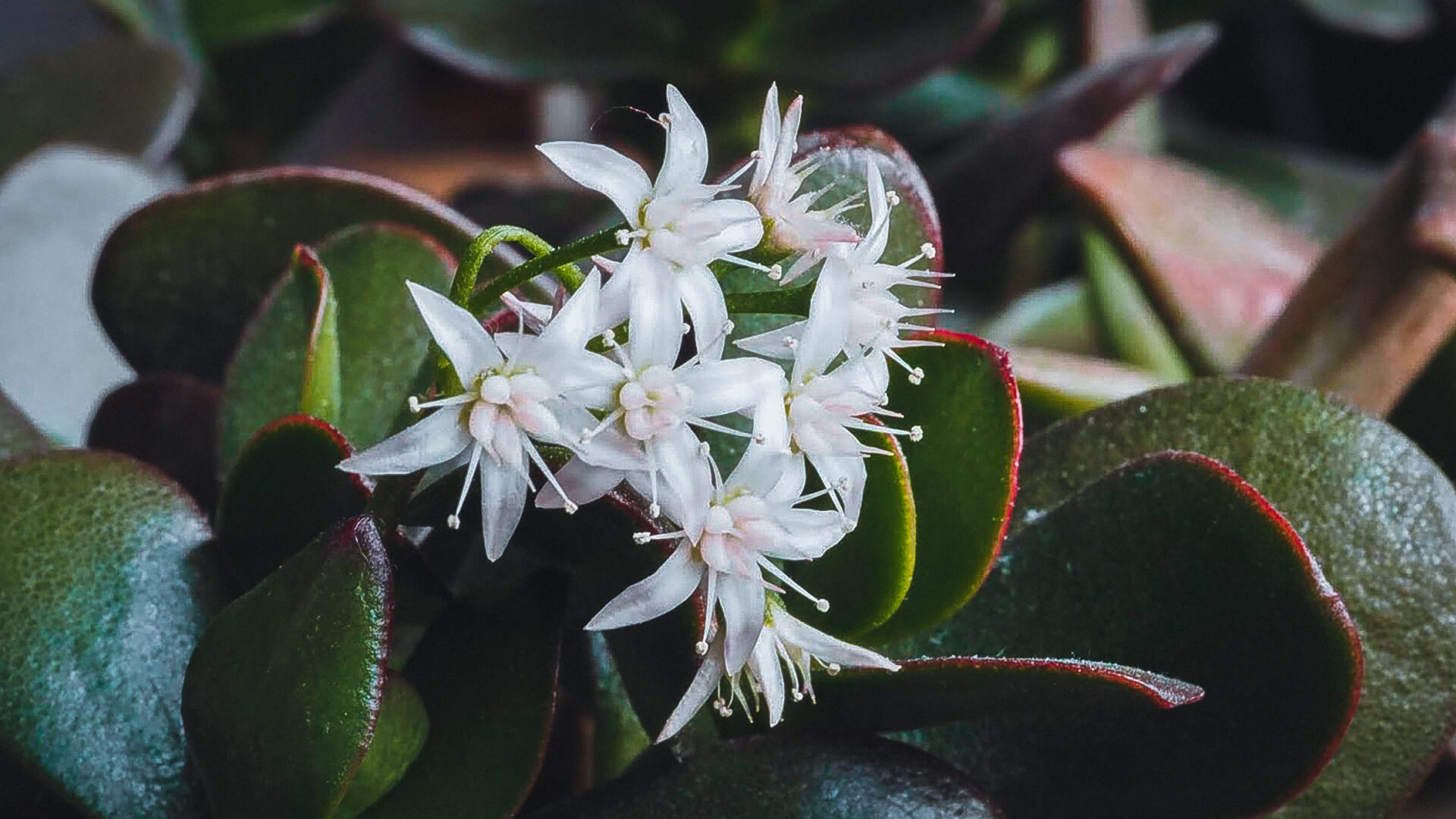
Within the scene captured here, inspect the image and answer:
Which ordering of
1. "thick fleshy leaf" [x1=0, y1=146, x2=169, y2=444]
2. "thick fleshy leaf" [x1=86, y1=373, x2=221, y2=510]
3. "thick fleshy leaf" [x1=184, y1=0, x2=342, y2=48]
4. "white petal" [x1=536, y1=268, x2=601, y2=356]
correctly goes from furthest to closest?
1. "thick fleshy leaf" [x1=184, y1=0, x2=342, y2=48]
2. "thick fleshy leaf" [x1=0, y1=146, x2=169, y2=444]
3. "thick fleshy leaf" [x1=86, y1=373, x2=221, y2=510]
4. "white petal" [x1=536, y1=268, x2=601, y2=356]

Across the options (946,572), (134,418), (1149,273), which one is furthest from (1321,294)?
(134,418)

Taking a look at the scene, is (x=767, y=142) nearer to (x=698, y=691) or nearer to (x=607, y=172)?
(x=607, y=172)

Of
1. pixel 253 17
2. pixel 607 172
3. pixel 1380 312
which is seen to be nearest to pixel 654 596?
pixel 607 172

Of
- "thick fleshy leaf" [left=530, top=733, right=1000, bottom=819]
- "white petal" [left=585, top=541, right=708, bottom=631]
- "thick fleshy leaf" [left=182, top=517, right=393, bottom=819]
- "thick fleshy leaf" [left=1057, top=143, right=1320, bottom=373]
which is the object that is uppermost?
"white petal" [left=585, top=541, right=708, bottom=631]

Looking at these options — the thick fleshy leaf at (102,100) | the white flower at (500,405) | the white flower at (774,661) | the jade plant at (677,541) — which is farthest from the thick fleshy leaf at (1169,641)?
the thick fleshy leaf at (102,100)

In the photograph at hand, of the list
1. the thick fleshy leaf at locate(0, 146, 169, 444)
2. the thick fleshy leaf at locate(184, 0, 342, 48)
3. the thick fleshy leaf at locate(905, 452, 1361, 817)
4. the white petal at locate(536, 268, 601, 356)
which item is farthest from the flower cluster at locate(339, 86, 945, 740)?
the thick fleshy leaf at locate(184, 0, 342, 48)

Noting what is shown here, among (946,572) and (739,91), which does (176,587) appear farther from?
(739,91)

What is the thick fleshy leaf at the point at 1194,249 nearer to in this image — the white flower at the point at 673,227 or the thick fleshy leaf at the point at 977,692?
the thick fleshy leaf at the point at 977,692

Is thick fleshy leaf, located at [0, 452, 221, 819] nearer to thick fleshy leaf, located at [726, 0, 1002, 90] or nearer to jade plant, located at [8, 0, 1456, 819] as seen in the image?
jade plant, located at [8, 0, 1456, 819]
